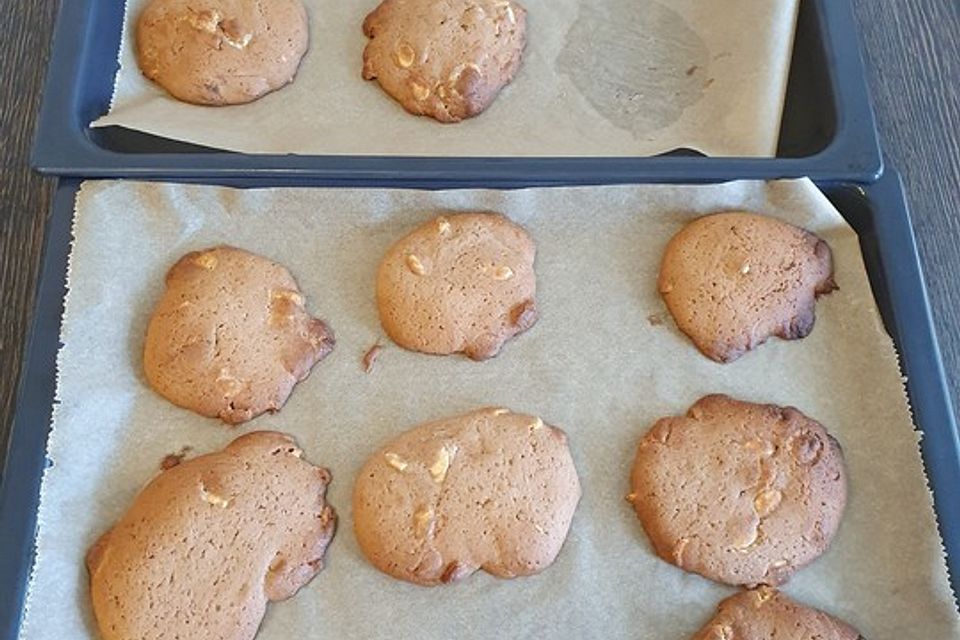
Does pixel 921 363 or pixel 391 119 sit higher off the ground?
pixel 391 119

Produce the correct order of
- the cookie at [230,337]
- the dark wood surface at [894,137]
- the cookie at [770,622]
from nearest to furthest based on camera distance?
the cookie at [770,622] < the cookie at [230,337] < the dark wood surface at [894,137]

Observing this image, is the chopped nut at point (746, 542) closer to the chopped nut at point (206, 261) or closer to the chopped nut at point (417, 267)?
the chopped nut at point (417, 267)

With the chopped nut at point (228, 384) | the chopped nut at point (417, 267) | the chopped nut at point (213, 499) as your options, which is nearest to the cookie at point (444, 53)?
the chopped nut at point (417, 267)

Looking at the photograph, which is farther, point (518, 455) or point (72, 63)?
point (72, 63)

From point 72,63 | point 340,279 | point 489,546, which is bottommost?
point 489,546

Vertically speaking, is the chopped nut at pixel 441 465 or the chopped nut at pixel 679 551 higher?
the chopped nut at pixel 441 465

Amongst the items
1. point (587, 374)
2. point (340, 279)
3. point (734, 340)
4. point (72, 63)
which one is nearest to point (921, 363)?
point (734, 340)

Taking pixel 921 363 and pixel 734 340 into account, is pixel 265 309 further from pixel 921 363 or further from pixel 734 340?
pixel 921 363

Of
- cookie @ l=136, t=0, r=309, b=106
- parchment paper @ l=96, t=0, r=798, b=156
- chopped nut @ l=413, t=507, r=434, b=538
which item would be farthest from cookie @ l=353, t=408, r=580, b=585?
cookie @ l=136, t=0, r=309, b=106
